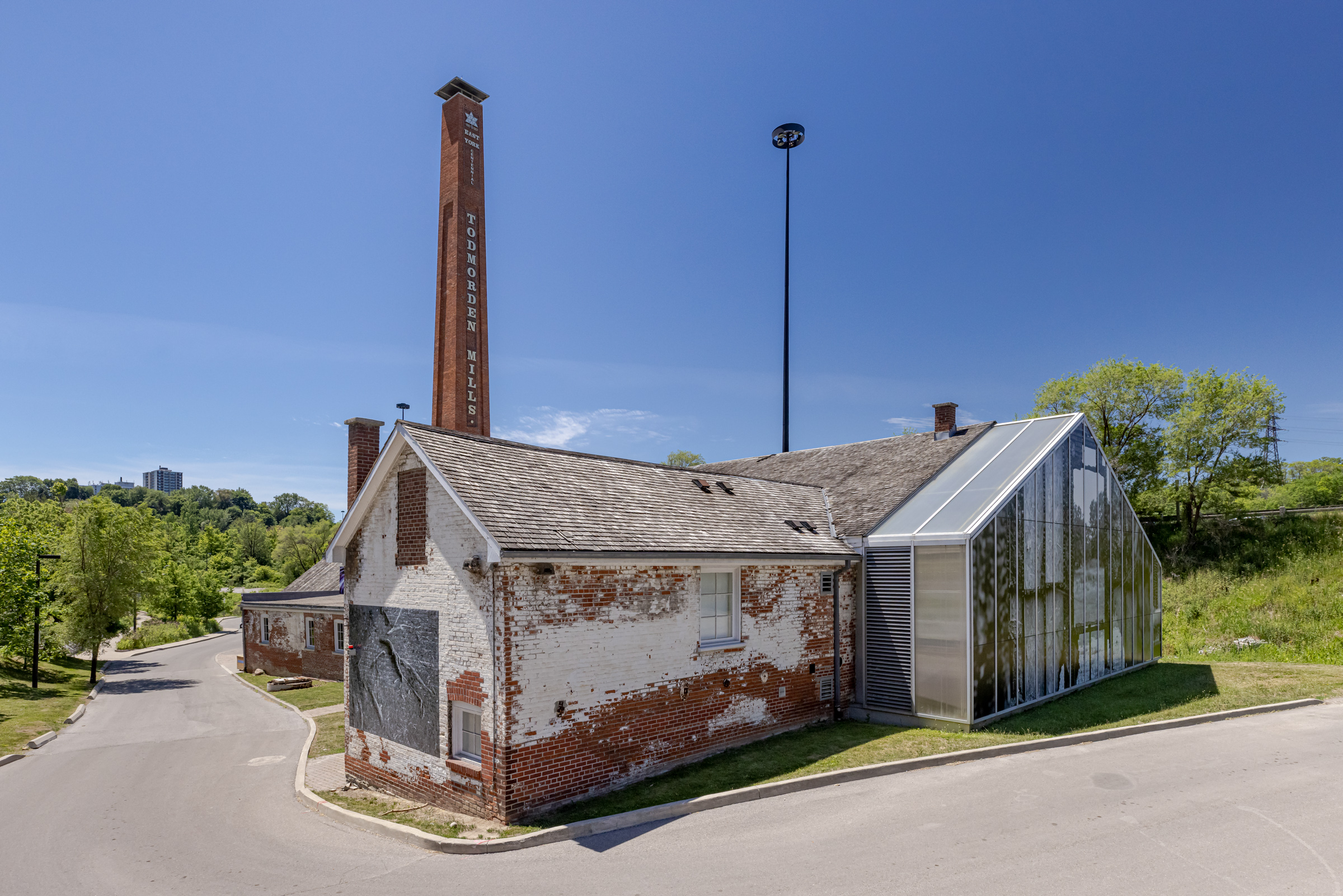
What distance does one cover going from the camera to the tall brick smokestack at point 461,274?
30656 mm

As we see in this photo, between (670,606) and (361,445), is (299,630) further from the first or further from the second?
(670,606)

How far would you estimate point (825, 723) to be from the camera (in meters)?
14.9

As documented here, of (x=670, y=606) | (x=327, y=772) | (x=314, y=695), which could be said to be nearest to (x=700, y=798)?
(x=670, y=606)

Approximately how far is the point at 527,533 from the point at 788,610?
6.26 meters

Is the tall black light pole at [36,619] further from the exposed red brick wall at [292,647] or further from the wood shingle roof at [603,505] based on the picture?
the wood shingle roof at [603,505]

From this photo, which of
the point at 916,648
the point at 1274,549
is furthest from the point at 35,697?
the point at 1274,549

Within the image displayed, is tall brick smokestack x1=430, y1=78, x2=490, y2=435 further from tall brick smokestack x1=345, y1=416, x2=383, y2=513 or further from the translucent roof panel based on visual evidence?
the translucent roof panel

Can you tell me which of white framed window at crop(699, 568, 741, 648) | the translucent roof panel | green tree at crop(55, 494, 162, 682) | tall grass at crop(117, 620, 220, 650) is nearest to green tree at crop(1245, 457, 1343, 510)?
the translucent roof panel

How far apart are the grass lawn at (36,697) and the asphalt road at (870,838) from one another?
6.91 m

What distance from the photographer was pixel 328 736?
17906 millimetres

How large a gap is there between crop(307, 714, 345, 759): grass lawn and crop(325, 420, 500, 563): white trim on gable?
17.6 feet

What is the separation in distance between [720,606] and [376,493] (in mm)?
6706

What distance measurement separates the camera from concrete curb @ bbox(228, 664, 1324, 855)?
9312 mm

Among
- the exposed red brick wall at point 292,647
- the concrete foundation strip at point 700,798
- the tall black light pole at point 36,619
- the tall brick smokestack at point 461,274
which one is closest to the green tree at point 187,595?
the tall black light pole at point 36,619
